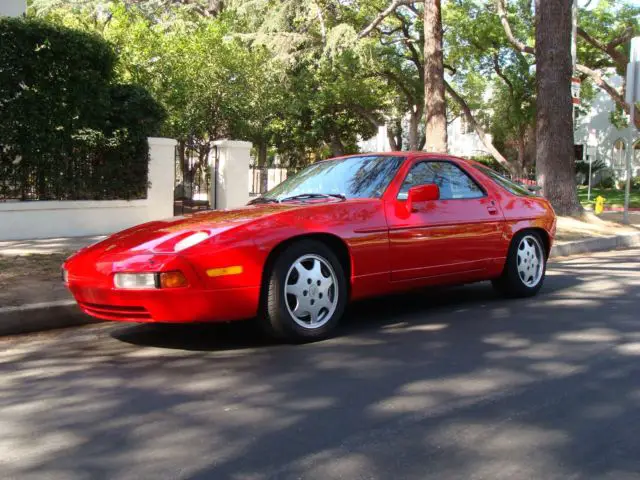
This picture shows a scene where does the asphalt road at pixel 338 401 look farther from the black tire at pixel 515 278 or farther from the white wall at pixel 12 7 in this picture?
the white wall at pixel 12 7

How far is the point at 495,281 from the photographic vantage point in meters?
7.27

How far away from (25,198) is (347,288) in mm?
7412

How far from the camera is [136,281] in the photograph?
195 inches

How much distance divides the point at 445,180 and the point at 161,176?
7.29 meters

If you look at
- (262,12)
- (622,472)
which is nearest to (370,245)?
(622,472)

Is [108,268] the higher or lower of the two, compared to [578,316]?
higher

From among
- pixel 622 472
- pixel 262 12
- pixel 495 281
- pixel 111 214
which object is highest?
pixel 262 12

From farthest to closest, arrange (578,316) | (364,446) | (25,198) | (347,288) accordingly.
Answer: (25,198), (578,316), (347,288), (364,446)

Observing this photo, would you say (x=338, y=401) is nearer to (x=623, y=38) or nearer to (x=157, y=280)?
(x=157, y=280)

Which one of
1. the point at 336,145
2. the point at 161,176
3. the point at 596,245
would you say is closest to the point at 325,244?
the point at 161,176

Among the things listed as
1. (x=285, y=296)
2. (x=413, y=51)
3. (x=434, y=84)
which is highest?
(x=413, y=51)

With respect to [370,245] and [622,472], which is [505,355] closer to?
[370,245]

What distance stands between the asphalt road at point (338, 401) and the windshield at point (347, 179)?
1.16 m

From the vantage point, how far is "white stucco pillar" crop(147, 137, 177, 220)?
12594 mm
